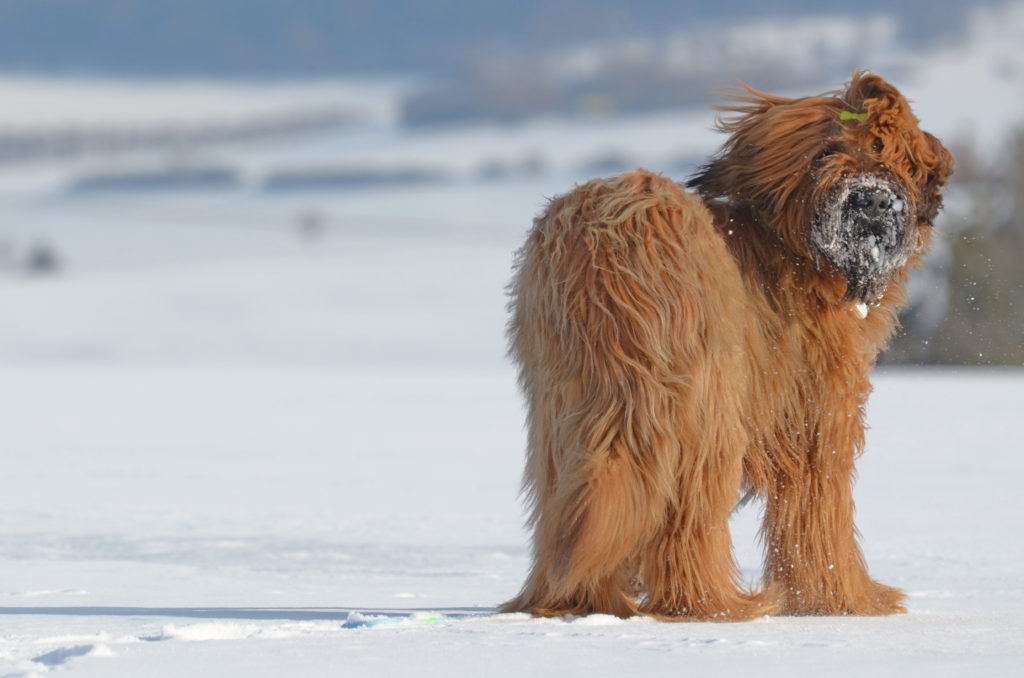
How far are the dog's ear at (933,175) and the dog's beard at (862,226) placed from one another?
0.67 ft

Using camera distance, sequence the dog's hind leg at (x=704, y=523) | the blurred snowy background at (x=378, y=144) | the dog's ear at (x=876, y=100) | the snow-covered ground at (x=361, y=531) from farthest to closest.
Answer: the blurred snowy background at (x=378, y=144) < the dog's ear at (x=876, y=100) < the dog's hind leg at (x=704, y=523) < the snow-covered ground at (x=361, y=531)

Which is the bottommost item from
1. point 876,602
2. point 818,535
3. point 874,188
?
point 876,602

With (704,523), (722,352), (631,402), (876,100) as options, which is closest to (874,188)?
(876,100)

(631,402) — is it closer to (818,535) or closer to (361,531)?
(818,535)

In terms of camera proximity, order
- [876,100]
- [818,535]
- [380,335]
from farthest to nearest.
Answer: [380,335]
[818,535]
[876,100]

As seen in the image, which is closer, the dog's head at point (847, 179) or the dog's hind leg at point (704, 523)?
the dog's hind leg at point (704, 523)

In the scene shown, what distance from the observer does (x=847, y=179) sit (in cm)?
439

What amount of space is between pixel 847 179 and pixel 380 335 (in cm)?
2939

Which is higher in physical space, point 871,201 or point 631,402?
point 871,201

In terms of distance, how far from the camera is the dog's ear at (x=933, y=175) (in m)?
4.62

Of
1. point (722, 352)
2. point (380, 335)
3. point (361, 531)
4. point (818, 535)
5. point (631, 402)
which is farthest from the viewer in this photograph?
point (380, 335)

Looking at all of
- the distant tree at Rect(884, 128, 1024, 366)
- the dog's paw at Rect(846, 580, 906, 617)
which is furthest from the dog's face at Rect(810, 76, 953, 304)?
the distant tree at Rect(884, 128, 1024, 366)

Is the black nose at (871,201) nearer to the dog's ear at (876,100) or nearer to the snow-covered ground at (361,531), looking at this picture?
the dog's ear at (876,100)

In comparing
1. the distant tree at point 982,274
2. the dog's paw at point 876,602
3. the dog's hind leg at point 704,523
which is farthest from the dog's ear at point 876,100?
the distant tree at point 982,274
